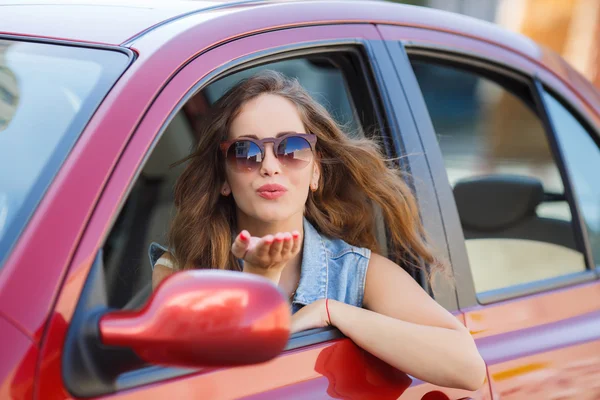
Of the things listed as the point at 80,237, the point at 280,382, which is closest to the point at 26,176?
the point at 80,237

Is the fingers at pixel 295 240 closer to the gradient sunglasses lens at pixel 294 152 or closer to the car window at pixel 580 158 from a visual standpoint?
the gradient sunglasses lens at pixel 294 152

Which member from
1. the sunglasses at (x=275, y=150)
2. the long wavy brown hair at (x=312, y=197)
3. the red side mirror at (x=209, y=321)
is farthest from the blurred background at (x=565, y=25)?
the red side mirror at (x=209, y=321)

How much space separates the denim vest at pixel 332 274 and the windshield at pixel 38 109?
2.08ft

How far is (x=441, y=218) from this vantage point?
203 centimetres

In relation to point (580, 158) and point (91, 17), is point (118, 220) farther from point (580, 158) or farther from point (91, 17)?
point (580, 158)

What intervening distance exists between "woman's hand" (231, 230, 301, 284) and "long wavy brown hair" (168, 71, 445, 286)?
467mm

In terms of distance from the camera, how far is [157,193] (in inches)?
136

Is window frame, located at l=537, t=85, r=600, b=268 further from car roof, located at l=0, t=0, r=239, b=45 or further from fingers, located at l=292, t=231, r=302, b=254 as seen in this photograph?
fingers, located at l=292, t=231, r=302, b=254

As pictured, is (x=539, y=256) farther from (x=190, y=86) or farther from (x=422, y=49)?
(x=190, y=86)

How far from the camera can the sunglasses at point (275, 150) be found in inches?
72.1

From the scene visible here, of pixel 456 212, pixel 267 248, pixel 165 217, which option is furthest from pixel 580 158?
pixel 267 248

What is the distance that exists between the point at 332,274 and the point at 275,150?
12.7 inches

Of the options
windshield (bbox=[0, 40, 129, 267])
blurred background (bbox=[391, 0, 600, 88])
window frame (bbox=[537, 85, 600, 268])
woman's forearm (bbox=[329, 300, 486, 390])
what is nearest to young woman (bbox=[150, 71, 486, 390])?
woman's forearm (bbox=[329, 300, 486, 390])

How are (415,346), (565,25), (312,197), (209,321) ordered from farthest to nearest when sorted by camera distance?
(565,25) → (312,197) → (415,346) → (209,321)
